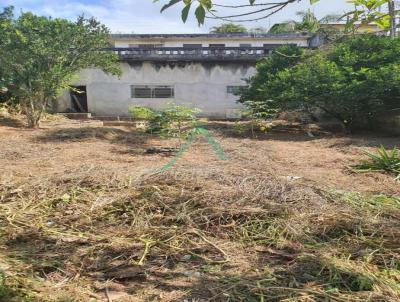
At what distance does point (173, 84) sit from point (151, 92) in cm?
92

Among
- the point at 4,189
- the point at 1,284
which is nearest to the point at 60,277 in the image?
the point at 1,284

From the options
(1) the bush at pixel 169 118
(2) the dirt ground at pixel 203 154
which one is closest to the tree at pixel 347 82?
(2) the dirt ground at pixel 203 154

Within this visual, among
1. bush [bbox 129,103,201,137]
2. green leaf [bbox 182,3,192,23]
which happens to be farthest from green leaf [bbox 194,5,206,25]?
bush [bbox 129,103,201,137]

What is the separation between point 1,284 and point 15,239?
102 cm

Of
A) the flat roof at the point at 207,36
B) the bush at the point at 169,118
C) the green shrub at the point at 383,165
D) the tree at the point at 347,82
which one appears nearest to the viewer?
the green shrub at the point at 383,165

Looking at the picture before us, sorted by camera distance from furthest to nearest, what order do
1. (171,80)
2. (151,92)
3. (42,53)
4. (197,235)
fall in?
(151,92), (171,80), (42,53), (197,235)

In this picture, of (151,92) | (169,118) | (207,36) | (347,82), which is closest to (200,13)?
(169,118)

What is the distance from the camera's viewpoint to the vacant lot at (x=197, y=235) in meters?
2.77

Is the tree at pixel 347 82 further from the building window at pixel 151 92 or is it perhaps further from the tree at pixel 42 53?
the building window at pixel 151 92

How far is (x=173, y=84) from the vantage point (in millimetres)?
17031

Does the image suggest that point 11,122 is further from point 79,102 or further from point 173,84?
point 173,84

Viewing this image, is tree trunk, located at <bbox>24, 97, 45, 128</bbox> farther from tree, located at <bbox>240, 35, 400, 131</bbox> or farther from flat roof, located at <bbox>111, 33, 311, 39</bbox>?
flat roof, located at <bbox>111, 33, 311, 39</bbox>

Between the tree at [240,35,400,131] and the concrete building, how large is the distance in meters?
5.32

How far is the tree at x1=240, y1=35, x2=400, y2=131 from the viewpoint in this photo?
32.1ft
